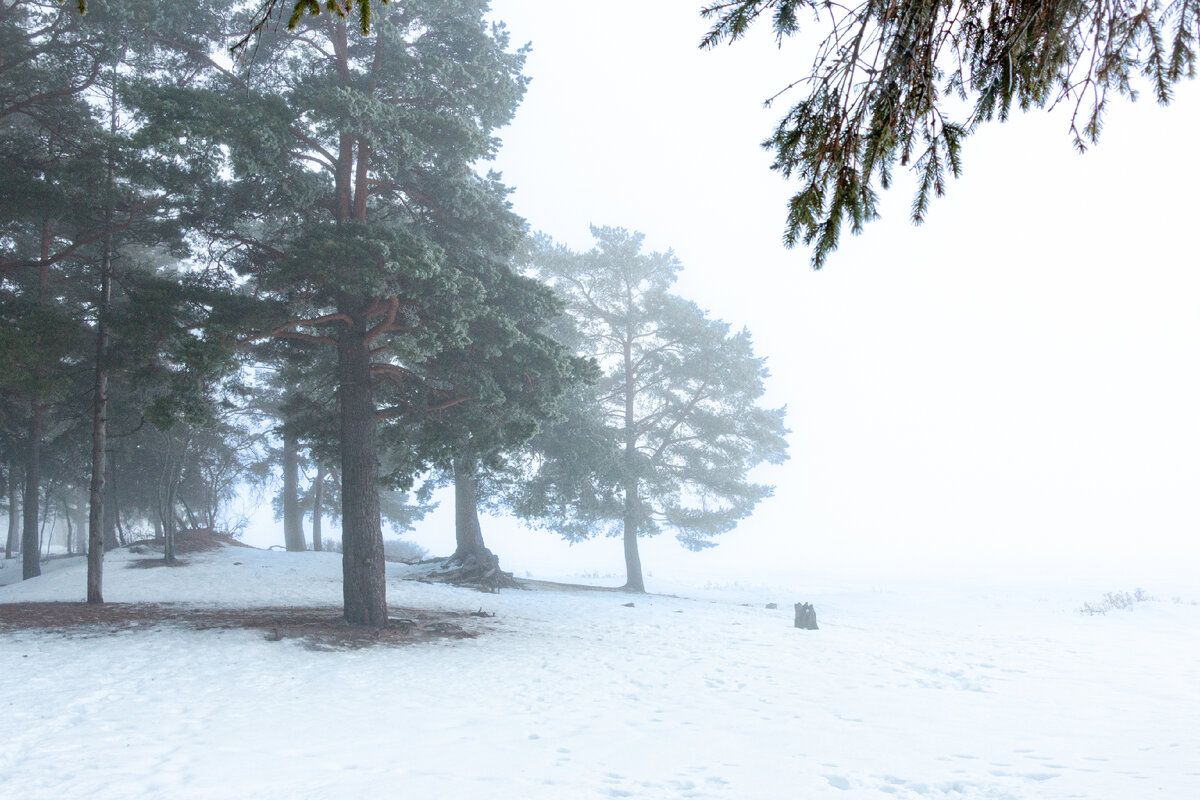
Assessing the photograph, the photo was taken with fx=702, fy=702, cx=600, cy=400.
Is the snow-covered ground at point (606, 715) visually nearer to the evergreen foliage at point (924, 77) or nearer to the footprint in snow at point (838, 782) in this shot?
the footprint in snow at point (838, 782)

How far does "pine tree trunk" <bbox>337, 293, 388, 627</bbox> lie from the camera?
1109 cm

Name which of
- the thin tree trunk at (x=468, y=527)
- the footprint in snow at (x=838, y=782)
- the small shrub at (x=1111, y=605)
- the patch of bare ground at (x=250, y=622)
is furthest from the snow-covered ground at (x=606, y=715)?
the thin tree trunk at (x=468, y=527)

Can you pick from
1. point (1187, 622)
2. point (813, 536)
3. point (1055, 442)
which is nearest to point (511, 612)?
point (1187, 622)

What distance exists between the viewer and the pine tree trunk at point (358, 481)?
11.1 meters

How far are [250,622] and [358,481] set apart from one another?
277 cm

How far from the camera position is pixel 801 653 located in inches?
431

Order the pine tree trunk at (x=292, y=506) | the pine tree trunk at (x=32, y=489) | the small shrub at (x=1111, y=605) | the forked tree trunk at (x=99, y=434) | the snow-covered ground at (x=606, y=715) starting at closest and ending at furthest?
the snow-covered ground at (x=606, y=715)
the forked tree trunk at (x=99, y=434)
the pine tree trunk at (x=32, y=489)
the small shrub at (x=1111, y=605)
the pine tree trunk at (x=292, y=506)

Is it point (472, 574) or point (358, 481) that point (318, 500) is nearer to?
point (472, 574)

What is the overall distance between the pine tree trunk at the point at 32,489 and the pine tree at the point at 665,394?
13.0 metres

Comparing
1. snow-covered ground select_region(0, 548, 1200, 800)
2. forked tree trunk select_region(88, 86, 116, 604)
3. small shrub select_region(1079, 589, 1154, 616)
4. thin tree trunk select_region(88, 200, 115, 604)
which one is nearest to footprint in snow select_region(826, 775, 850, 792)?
snow-covered ground select_region(0, 548, 1200, 800)

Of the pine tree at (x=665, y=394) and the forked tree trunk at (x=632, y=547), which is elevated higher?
the pine tree at (x=665, y=394)

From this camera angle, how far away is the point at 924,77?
3223 mm

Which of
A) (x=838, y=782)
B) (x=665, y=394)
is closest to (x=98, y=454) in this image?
(x=838, y=782)

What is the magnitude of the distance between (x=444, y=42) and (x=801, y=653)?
11.7 m
